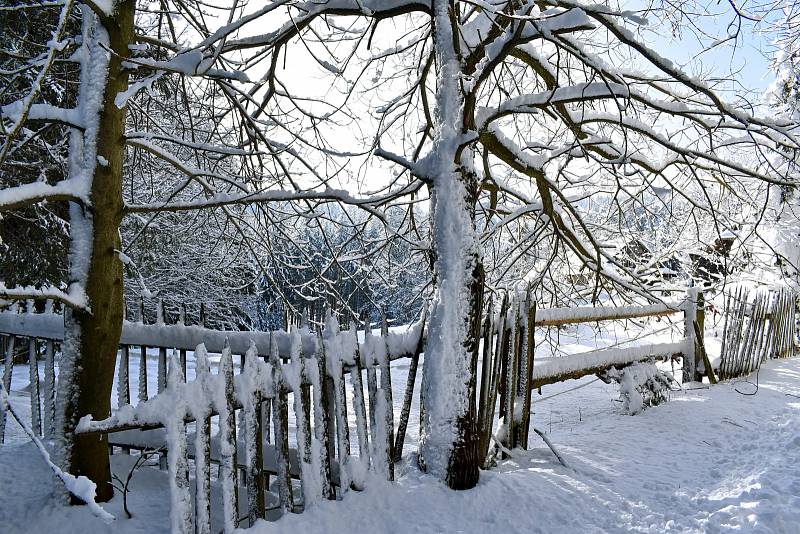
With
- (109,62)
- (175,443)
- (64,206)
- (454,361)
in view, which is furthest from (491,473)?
(64,206)

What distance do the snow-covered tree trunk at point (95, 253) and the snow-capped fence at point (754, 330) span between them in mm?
8009

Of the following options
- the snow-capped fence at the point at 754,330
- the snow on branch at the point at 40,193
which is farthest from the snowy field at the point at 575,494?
the snow-capped fence at the point at 754,330

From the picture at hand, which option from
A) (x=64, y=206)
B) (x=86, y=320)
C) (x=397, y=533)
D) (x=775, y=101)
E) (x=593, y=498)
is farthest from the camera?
(x=775, y=101)

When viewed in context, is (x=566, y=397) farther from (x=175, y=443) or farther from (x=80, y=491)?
(x=80, y=491)

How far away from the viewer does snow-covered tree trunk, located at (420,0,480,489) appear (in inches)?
145

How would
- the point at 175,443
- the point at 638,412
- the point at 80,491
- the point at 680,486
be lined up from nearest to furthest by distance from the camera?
the point at 80,491 → the point at 175,443 → the point at 680,486 → the point at 638,412

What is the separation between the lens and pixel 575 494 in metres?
3.70

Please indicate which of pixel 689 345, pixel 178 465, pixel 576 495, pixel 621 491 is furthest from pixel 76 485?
pixel 689 345

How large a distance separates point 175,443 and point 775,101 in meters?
19.5

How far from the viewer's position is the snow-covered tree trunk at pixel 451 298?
368 cm

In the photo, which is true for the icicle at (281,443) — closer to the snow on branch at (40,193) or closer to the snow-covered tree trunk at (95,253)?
the snow-covered tree trunk at (95,253)

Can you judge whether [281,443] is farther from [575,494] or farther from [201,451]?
[575,494]

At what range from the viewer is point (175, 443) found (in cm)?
262

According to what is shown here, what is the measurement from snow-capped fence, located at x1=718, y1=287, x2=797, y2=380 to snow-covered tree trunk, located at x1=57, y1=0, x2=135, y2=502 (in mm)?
8009
